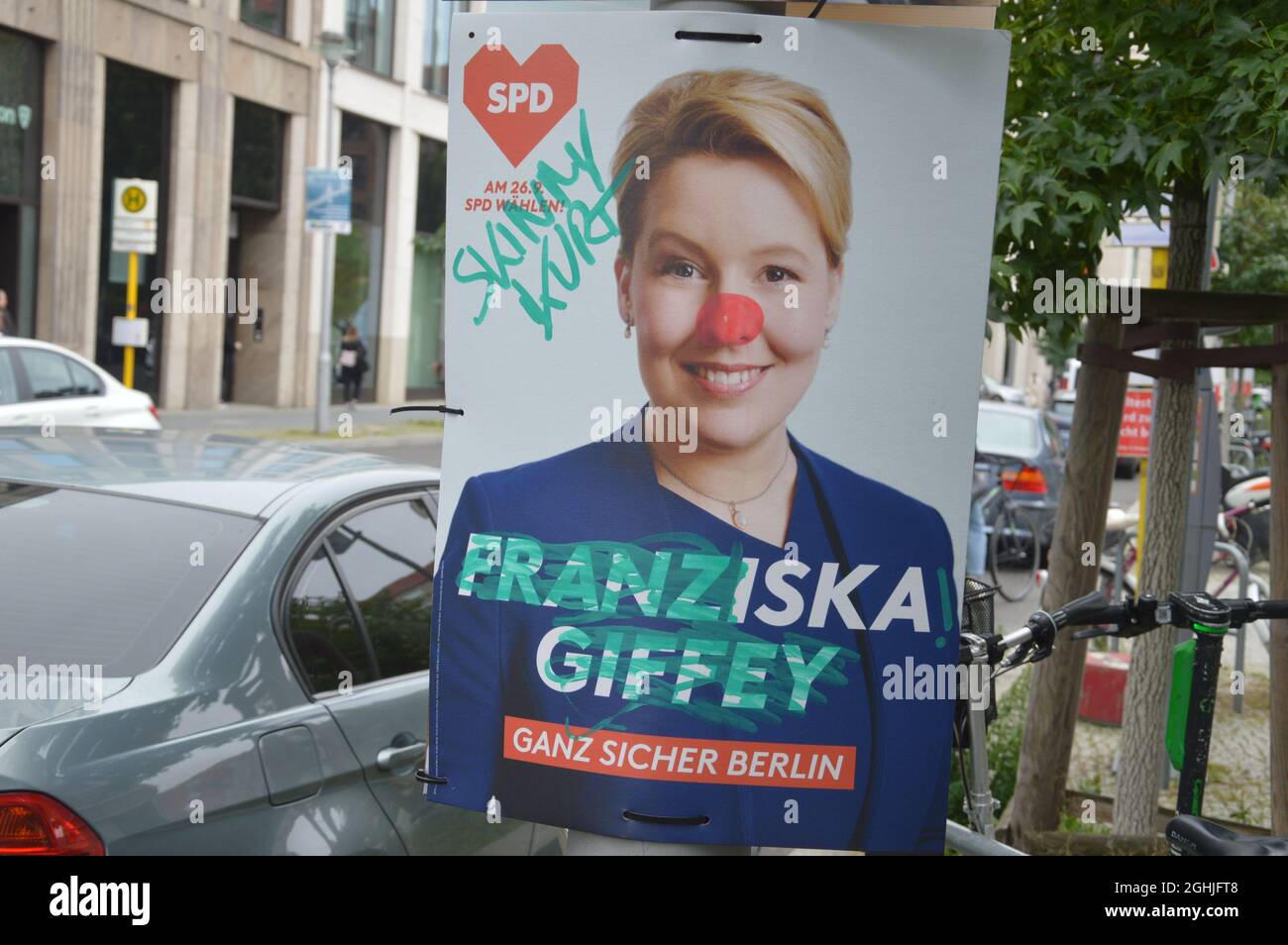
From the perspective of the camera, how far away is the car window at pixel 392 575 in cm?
374

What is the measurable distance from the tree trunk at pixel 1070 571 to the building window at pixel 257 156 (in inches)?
944

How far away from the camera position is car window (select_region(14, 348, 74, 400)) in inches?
503

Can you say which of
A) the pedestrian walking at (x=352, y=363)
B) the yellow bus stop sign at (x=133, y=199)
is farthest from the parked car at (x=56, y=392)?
the pedestrian walking at (x=352, y=363)

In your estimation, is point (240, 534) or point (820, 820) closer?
point (820, 820)

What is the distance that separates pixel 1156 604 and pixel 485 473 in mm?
1610

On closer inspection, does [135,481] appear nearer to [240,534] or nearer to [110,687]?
[240,534]

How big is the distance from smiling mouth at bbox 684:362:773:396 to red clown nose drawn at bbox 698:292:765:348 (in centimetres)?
4

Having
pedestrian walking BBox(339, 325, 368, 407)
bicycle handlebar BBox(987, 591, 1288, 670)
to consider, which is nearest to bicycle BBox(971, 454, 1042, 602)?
bicycle handlebar BBox(987, 591, 1288, 670)

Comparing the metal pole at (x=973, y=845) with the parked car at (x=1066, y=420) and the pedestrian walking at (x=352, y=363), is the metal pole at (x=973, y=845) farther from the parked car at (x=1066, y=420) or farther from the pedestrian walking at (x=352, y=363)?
the parked car at (x=1066, y=420)

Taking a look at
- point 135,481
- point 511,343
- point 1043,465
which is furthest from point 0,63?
point 511,343

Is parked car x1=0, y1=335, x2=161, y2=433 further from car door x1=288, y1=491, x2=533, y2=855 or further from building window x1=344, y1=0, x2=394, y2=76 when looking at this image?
building window x1=344, y1=0, x2=394, y2=76

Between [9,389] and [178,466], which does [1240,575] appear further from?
[9,389]

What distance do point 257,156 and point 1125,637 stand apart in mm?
26058

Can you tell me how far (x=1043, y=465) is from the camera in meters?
15.7
